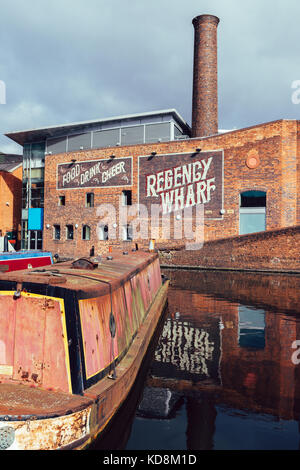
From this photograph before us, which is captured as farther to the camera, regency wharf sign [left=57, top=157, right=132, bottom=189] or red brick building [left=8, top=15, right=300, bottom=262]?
regency wharf sign [left=57, top=157, right=132, bottom=189]

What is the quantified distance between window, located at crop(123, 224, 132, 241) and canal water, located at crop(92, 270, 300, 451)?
15.4 metres

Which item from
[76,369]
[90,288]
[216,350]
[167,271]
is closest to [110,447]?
[76,369]

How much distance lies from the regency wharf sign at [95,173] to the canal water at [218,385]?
55.7 feet

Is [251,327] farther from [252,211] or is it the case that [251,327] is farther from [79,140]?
[79,140]

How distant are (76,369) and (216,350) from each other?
420cm

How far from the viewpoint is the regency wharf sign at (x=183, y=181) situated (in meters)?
23.3

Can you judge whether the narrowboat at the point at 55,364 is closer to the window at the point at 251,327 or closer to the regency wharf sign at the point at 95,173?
the window at the point at 251,327

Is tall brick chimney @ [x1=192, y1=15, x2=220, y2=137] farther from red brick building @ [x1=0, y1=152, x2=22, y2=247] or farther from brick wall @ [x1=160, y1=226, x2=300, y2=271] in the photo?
red brick building @ [x1=0, y1=152, x2=22, y2=247]

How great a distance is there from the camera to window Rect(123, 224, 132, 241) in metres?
25.9

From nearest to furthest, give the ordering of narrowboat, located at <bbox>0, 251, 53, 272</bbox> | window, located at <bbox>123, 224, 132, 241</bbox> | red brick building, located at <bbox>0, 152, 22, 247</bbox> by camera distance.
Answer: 1. narrowboat, located at <bbox>0, 251, 53, 272</bbox>
2. window, located at <bbox>123, 224, 132, 241</bbox>
3. red brick building, located at <bbox>0, 152, 22, 247</bbox>

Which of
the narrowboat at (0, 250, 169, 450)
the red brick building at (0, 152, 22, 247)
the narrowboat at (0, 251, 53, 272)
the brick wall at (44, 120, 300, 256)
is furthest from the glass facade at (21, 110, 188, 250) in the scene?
the narrowboat at (0, 250, 169, 450)

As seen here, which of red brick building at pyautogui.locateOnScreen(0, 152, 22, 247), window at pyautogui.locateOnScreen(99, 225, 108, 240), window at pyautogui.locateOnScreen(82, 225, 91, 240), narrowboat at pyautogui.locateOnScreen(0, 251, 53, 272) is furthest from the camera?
red brick building at pyautogui.locateOnScreen(0, 152, 22, 247)

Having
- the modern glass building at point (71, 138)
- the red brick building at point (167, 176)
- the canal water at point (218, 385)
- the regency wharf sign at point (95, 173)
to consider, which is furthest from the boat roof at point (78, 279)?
the modern glass building at point (71, 138)

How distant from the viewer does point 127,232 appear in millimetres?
26250
